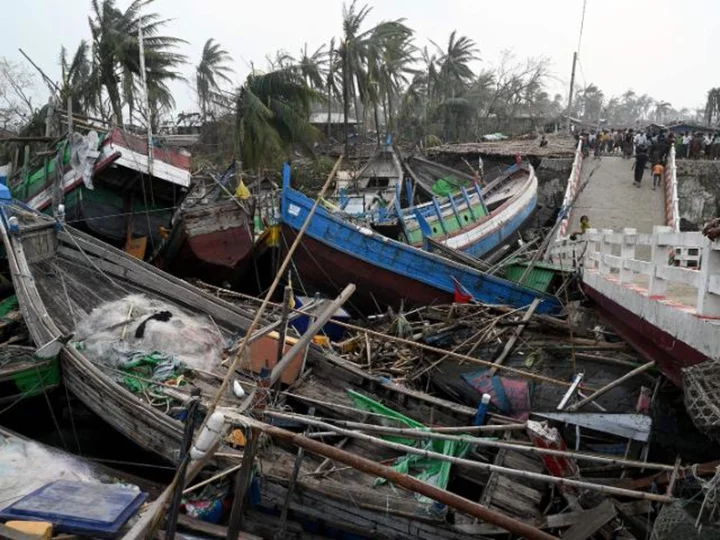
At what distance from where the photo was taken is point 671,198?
613 inches

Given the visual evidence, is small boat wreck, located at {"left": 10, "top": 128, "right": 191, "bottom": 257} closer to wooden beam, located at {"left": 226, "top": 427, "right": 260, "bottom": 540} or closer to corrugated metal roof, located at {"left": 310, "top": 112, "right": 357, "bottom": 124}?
wooden beam, located at {"left": 226, "top": 427, "right": 260, "bottom": 540}

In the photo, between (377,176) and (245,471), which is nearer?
(245,471)

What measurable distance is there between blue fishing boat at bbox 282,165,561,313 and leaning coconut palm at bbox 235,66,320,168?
550 centimetres

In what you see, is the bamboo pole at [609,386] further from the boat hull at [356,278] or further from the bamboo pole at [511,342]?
the boat hull at [356,278]

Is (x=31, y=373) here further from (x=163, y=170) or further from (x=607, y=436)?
(x=163, y=170)

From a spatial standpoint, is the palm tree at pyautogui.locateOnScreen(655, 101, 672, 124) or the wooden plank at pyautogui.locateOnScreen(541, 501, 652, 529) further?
the palm tree at pyautogui.locateOnScreen(655, 101, 672, 124)

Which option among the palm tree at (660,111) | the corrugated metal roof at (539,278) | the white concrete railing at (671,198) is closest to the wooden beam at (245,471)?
the corrugated metal roof at (539,278)

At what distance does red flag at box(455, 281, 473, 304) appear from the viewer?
10.7 meters

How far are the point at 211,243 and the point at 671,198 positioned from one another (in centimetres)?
1292

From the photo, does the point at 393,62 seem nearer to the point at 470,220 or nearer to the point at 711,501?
the point at 470,220

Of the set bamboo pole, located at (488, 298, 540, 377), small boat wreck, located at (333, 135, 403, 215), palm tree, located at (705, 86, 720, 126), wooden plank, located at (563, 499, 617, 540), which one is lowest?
wooden plank, located at (563, 499, 617, 540)

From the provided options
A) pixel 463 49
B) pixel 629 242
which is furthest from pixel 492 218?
pixel 463 49

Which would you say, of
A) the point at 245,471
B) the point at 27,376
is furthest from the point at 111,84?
the point at 245,471

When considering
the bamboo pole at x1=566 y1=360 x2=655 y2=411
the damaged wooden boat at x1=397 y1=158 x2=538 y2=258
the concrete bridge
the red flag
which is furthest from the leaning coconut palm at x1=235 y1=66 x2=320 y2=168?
the bamboo pole at x1=566 y1=360 x2=655 y2=411
